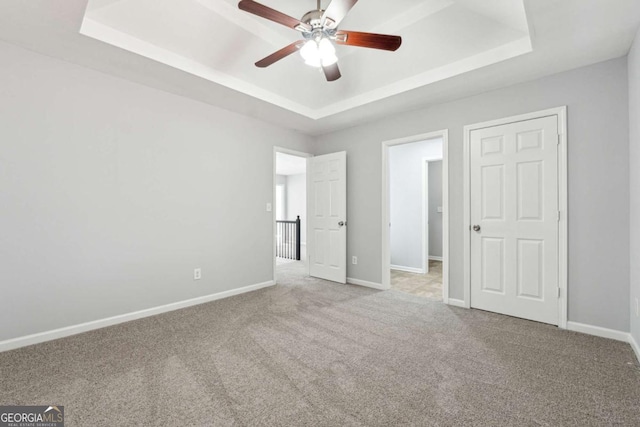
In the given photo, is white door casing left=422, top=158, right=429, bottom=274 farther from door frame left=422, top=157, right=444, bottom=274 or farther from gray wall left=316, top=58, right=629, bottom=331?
gray wall left=316, top=58, right=629, bottom=331

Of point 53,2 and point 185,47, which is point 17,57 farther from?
point 185,47

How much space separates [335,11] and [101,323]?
3.32 m

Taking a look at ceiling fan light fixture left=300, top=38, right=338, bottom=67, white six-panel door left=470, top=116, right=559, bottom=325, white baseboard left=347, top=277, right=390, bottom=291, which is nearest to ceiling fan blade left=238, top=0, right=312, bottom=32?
ceiling fan light fixture left=300, top=38, right=338, bottom=67

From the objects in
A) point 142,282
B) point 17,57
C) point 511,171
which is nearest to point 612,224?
point 511,171

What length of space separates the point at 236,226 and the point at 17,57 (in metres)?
2.49

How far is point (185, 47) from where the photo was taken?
8.50 feet

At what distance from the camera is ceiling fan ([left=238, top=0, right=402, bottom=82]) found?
174 cm

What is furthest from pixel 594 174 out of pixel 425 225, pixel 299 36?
pixel 299 36

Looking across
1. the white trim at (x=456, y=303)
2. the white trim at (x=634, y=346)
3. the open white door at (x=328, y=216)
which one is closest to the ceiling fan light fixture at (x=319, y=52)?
the open white door at (x=328, y=216)

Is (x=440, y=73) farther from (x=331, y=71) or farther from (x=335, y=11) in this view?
(x=335, y=11)

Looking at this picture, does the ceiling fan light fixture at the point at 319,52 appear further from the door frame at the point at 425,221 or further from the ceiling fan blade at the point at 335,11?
the door frame at the point at 425,221

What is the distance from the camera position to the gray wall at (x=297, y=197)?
10.4 m

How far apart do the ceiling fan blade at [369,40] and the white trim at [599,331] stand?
115 inches

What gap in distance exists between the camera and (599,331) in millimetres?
2482
